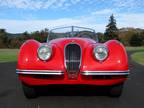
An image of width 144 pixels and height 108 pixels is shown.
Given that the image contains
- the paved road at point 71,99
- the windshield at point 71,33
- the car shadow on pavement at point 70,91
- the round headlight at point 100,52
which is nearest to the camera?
the paved road at point 71,99

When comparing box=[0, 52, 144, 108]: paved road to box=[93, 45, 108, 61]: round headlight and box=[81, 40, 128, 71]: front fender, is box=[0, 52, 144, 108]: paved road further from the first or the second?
box=[93, 45, 108, 61]: round headlight

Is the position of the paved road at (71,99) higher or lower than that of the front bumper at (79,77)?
lower

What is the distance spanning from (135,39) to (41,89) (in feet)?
363

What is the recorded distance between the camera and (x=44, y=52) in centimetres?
797

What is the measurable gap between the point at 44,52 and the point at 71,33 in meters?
2.03

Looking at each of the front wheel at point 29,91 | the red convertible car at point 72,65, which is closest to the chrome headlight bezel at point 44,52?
the red convertible car at point 72,65

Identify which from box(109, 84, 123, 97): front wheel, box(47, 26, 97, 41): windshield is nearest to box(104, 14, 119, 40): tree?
→ box(47, 26, 97, 41): windshield

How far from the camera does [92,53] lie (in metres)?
7.98

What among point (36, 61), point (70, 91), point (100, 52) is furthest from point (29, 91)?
point (100, 52)

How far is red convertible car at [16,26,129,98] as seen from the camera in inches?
302

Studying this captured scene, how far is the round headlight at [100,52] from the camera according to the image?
790 centimetres

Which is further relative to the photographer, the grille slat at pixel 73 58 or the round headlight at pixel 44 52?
the round headlight at pixel 44 52

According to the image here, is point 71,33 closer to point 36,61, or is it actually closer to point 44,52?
point 44,52

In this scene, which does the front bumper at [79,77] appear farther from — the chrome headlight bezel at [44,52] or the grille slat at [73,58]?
the chrome headlight bezel at [44,52]
